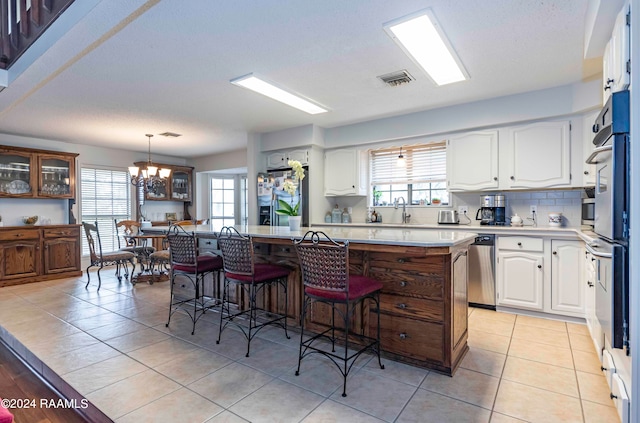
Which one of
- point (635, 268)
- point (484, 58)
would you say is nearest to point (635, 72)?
point (635, 268)

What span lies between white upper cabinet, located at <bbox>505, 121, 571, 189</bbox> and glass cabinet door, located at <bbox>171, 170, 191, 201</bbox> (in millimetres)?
6425

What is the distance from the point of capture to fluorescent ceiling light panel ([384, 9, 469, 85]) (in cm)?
226

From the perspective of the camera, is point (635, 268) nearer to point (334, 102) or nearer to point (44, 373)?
point (334, 102)

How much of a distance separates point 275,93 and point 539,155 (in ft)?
9.80

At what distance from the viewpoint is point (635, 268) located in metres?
1.43

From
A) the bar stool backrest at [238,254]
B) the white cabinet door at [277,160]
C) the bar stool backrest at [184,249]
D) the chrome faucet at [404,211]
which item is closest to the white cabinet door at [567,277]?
the chrome faucet at [404,211]

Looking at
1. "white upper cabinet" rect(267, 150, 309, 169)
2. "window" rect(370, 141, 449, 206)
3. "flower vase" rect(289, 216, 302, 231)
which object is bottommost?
"flower vase" rect(289, 216, 302, 231)

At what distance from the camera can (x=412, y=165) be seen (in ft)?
15.8

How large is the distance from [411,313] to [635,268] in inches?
48.1

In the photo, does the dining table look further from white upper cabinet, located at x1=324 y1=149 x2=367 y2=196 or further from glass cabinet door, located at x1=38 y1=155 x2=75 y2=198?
white upper cabinet, located at x1=324 y1=149 x2=367 y2=196

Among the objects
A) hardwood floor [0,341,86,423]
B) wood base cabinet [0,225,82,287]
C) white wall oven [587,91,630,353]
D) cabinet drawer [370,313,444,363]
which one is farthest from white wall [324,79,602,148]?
wood base cabinet [0,225,82,287]

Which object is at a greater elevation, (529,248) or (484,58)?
(484,58)

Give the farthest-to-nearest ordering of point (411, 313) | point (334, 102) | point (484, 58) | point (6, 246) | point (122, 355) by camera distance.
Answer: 1. point (6, 246)
2. point (334, 102)
3. point (484, 58)
4. point (122, 355)
5. point (411, 313)

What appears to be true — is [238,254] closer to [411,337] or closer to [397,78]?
[411,337]
